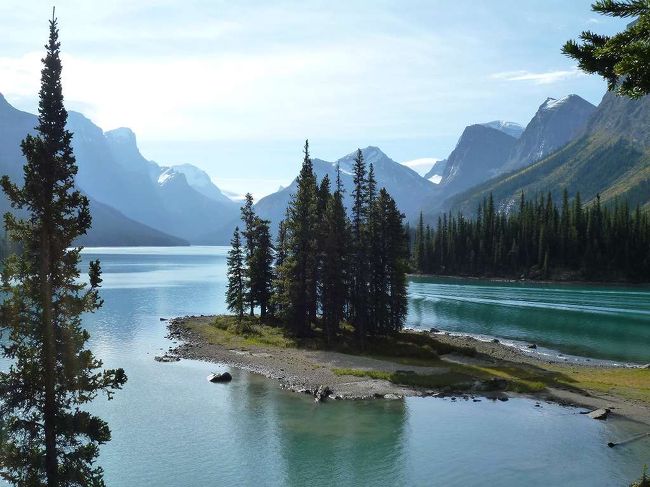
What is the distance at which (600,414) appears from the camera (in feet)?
144

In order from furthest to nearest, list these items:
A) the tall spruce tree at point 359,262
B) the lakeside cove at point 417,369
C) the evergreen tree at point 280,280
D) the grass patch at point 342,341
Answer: the evergreen tree at point 280,280 → the tall spruce tree at point 359,262 → the grass patch at point 342,341 → the lakeside cove at point 417,369

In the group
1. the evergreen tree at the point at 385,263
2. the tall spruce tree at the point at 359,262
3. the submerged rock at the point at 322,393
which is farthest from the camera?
the evergreen tree at the point at 385,263

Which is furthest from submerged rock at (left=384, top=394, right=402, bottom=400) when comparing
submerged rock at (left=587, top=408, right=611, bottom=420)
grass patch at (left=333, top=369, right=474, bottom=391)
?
submerged rock at (left=587, top=408, right=611, bottom=420)

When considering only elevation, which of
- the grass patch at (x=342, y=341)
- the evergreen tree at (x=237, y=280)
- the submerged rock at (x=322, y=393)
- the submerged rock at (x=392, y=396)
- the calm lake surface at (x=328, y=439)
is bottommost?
the calm lake surface at (x=328, y=439)

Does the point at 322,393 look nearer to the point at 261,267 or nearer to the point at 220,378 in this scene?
the point at 220,378

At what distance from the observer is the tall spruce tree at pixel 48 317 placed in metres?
21.3

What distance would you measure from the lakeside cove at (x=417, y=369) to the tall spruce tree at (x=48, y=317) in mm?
29847

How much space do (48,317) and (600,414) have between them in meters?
41.7

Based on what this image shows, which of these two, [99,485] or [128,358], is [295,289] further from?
[99,485]

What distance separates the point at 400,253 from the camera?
80.2 metres

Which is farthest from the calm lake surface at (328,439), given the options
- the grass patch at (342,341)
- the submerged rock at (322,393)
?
the grass patch at (342,341)

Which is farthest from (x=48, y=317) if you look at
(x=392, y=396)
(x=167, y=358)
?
(x=167, y=358)

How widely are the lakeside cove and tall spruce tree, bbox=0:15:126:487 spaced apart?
29.8 metres

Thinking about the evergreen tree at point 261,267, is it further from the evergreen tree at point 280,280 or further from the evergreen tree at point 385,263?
the evergreen tree at point 385,263
